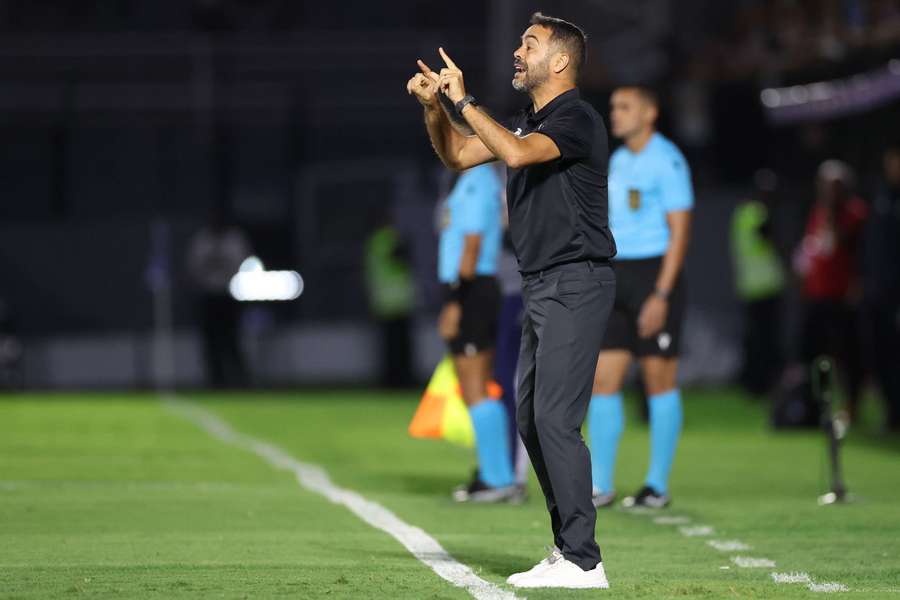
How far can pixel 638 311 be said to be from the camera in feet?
34.8

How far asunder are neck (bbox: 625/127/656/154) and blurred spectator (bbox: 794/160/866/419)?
6478 millimetres

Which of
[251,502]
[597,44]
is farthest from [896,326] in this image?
[597,44]

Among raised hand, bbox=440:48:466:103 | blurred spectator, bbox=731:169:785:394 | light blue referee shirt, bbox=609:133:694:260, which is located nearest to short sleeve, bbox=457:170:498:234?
light blue referee shirt, bbox=609:133:694:260

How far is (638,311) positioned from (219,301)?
45.3ft

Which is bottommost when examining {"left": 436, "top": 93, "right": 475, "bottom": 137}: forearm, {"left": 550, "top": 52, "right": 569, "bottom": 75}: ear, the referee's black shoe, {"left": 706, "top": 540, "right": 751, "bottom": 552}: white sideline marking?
the referee's black shoe

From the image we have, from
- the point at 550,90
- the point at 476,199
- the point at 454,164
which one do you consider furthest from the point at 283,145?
the point at 550,90

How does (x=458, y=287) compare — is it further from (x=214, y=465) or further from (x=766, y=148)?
(x=766, y=148)

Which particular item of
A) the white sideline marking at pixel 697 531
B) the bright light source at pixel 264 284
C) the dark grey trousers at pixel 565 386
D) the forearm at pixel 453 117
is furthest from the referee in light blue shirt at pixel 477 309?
the bright light source at pixel 264 284

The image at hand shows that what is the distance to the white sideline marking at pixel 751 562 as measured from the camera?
8.16 metres

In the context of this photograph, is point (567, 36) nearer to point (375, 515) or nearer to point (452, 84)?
point (452, 84)

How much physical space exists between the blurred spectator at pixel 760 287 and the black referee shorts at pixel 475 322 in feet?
32.0

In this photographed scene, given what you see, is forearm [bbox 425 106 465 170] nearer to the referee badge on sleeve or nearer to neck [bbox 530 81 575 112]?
neck [bbox 530 81 575 112]

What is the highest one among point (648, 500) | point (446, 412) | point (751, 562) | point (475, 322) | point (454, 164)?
point (454, 164)

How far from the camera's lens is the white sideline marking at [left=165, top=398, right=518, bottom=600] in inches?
294
